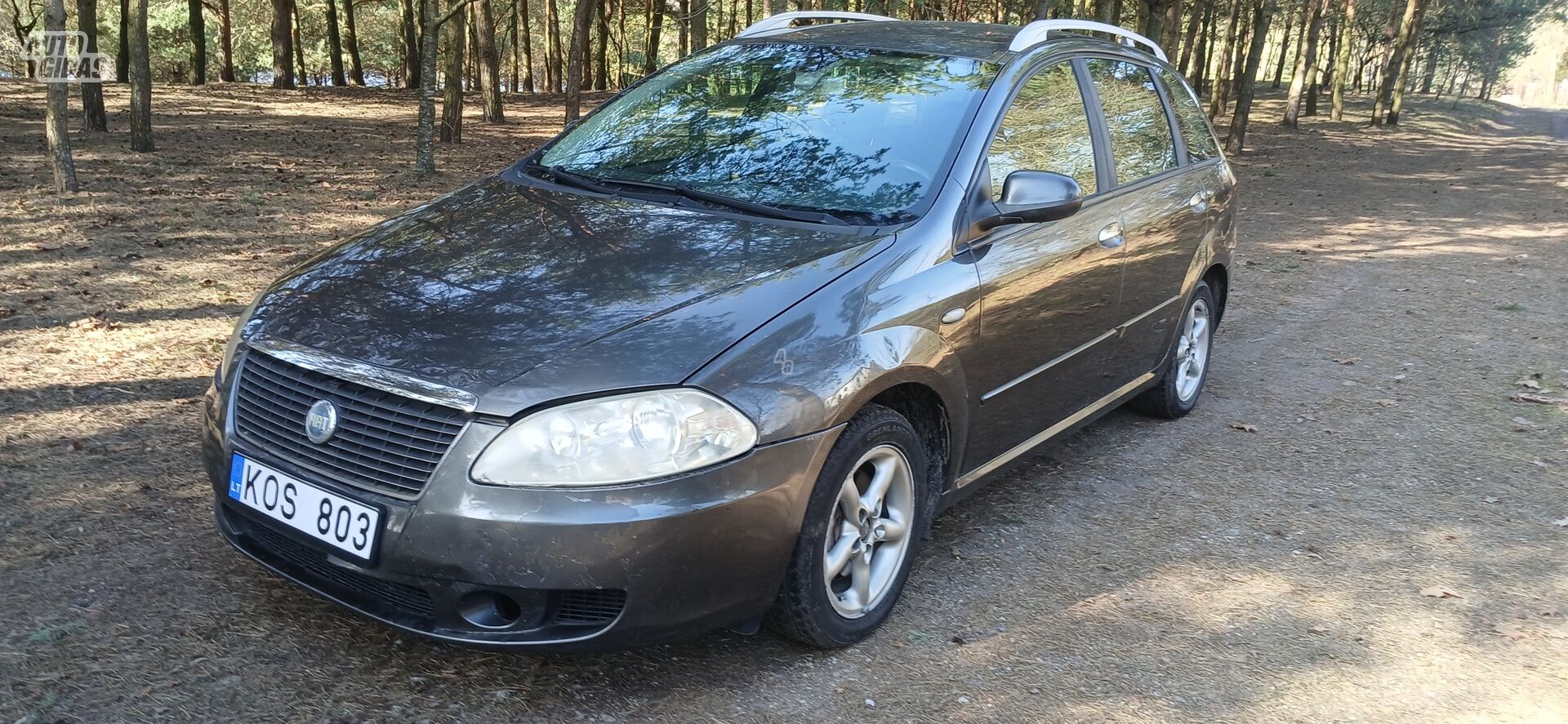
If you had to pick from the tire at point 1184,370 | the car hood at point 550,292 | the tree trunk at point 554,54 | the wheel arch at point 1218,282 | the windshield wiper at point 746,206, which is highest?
the tree trunk at point 554,54

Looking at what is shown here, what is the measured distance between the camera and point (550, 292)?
309 centimetres

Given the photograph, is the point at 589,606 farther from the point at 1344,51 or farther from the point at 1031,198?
the point at 1344,51

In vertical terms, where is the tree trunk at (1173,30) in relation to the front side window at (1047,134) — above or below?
above

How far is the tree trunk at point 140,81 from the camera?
11.3 m

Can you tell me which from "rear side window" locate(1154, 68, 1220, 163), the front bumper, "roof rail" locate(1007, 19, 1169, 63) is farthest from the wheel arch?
the front bumper

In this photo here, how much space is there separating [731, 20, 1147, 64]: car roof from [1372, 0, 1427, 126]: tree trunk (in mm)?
25194

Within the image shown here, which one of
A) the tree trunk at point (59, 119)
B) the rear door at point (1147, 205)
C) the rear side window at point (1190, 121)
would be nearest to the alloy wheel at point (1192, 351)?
the rear door at point (1147, 205)

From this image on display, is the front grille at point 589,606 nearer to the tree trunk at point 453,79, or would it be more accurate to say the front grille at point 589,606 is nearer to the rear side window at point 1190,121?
the rear side window at point 1190,121

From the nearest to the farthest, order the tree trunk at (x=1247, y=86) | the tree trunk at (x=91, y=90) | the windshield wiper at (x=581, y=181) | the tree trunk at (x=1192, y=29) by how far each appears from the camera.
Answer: the windshield wiper at (x=581, y=181) < the tree trunk at (x=91, y=90) < the tree trunk at (x=1247, y=86) < the tree trunk at (x=1192, y=29)

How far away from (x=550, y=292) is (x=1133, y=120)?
2.99 meters

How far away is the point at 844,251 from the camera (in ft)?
10.9

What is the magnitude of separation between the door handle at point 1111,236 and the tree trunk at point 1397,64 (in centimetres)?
2574

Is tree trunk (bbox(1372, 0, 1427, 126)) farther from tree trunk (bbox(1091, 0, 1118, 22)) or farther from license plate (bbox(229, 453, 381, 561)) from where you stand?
license plate (bbox(229, 453, 381, 561))

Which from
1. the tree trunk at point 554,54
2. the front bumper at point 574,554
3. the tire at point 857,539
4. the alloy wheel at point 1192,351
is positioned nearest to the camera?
the front bumper at point 574,554
